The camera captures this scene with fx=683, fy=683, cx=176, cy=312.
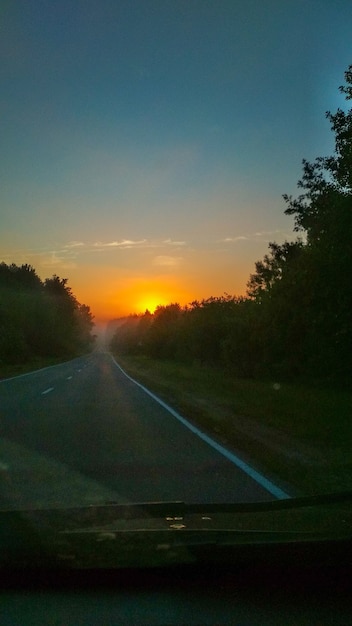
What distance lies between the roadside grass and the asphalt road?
66 cm

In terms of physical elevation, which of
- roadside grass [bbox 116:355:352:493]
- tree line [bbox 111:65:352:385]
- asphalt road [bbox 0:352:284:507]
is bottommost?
roadside grass [bbox 116:355:352:493]

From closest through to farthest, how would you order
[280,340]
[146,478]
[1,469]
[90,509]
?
[90,509], [146,478], [1,469], [280,340]

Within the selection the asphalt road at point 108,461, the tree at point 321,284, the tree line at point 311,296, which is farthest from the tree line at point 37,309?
the asphalt road at point 108,461

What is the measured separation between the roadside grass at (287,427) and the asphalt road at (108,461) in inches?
Result: 26.1

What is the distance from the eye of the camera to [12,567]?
440 cm

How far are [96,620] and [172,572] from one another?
0.65 meters

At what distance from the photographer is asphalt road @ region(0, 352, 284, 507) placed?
8.28 meters

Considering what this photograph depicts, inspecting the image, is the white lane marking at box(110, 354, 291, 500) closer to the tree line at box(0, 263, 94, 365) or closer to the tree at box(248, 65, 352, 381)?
the tree at box(248, 65, 352, 381)

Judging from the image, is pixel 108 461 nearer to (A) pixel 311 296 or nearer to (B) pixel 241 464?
(B) pixel 241 464

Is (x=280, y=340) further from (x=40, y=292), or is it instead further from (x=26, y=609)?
(x=40, y=292)

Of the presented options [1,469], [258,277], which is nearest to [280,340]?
[258,277]


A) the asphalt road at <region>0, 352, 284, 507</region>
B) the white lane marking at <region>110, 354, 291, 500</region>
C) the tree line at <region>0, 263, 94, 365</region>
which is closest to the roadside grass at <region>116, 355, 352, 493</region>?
the white lane marking at <region>110, 354, 291, 500</region>

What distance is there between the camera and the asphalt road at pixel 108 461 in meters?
8.28

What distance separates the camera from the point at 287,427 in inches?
575
